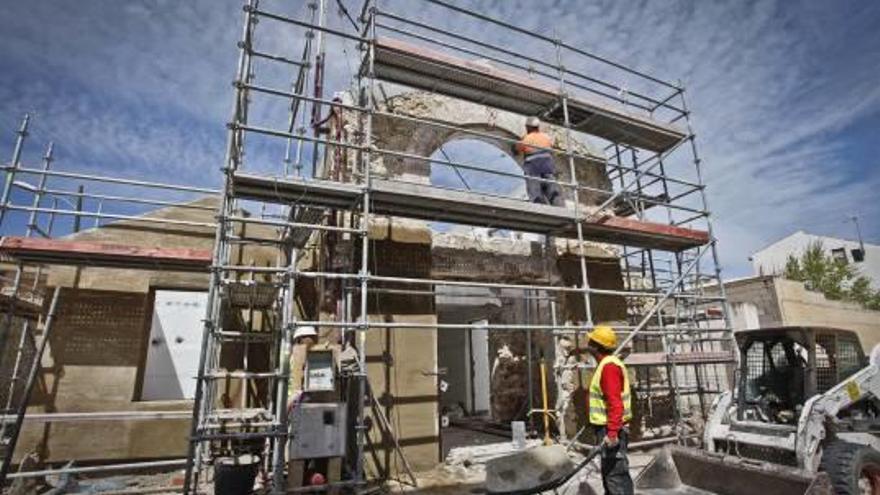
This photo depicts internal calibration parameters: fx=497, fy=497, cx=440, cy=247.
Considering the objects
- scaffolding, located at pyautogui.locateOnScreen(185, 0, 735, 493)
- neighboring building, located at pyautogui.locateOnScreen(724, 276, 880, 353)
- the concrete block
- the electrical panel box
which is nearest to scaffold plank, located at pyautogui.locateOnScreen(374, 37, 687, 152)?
scaffolding, located at pyautogui.locateOnScreen(185, 0, 735, 493)

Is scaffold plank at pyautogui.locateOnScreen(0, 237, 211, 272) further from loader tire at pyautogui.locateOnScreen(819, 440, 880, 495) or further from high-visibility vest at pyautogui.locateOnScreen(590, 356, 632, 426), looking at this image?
loader tire at pyautogui.locateOnScreen(819, 440, 880, 495)

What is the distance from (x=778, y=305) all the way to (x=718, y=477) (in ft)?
50.8

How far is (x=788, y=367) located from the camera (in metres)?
6.57

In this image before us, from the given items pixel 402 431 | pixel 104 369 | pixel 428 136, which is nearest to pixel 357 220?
pixel 428 136

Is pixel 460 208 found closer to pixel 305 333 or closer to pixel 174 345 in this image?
pixel 305 333

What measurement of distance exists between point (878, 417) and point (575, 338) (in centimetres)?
401

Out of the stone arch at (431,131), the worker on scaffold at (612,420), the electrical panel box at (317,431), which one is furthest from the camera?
the stone arch at (431,131)

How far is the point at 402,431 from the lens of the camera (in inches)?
270

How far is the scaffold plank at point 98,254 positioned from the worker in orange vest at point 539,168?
4780 millimetres

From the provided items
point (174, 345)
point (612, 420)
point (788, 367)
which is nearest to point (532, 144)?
point (612, 420)

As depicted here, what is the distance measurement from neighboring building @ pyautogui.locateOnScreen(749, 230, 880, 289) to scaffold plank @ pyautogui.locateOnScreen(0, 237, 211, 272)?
3812 cm

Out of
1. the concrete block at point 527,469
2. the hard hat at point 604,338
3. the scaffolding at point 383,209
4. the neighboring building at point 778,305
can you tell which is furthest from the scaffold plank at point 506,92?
the neighboring building at point 778,305

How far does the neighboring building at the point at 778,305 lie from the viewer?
16.8 m

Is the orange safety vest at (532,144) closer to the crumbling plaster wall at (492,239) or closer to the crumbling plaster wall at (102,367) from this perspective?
the crumbling plaster wall at (492,239)
